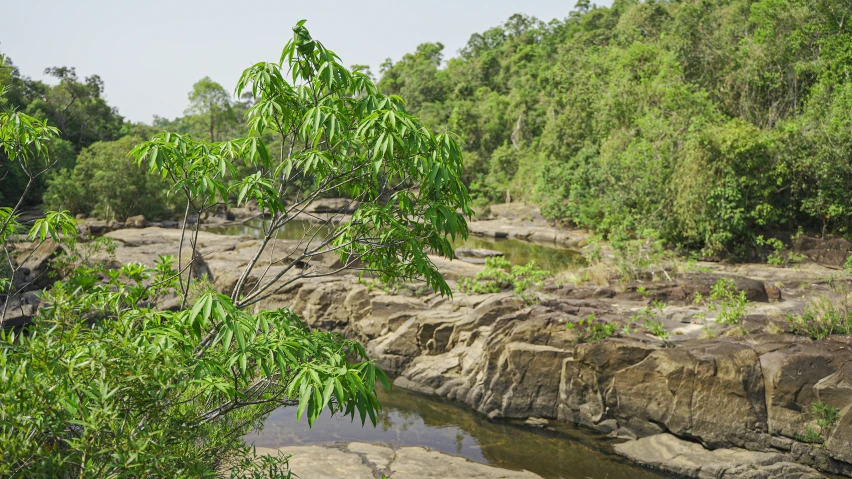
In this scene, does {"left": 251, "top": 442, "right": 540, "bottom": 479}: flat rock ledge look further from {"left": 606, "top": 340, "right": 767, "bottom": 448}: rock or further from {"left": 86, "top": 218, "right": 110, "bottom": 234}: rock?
{"left": 86, "top": 218, "right": 110, "bottom": 234}: rock

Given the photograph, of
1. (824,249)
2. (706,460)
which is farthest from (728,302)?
(824,249)

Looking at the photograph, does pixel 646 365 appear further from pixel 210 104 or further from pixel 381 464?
pixel 210 104

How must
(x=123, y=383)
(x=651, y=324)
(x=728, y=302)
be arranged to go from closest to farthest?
1. (x=123, y=383)
2. (x=651, y=324)
3. (x=728, y=302)

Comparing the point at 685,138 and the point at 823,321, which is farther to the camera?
the point at 685,138

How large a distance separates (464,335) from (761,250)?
1297 centimetres

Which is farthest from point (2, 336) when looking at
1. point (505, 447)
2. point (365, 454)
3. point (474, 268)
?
point (474, 268)

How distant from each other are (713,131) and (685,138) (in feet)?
6.73

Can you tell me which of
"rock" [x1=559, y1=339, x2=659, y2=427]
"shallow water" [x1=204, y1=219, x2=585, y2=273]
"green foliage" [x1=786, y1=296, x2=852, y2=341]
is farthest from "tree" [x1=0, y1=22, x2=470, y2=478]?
"shallow water" [x1=204, y1=219, x2=585, y2=273]

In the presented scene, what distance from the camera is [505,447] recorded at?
9664 mm

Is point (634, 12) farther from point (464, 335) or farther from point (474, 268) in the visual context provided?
point (464, 335)

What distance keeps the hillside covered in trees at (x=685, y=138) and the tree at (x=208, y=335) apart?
2591mm

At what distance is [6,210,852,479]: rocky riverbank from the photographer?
8633 mm

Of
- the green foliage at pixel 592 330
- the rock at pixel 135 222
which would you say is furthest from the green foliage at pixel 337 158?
the rock at pixel 135 222

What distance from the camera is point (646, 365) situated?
9.72 m
